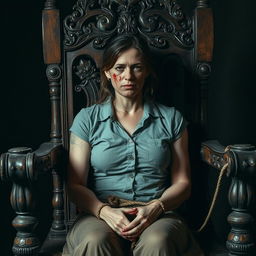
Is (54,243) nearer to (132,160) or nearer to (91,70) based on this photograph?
(132,160)

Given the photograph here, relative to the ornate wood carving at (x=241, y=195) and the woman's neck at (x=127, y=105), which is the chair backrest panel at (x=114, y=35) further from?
the ornate wood carving at (x=241, y=195)

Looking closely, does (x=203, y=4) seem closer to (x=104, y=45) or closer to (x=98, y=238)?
(x=104, y=45)

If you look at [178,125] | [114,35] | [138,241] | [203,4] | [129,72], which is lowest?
[138,241]

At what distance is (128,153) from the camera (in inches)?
82.4

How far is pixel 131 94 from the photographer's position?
2.12m

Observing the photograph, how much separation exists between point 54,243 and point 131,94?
2.17 ft

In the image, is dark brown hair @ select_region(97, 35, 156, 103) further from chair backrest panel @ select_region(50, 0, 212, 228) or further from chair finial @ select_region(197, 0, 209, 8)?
chair finial @ select_region(197, 0, 209, 8)

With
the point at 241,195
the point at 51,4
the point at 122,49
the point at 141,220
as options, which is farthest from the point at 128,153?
the point at 51,4

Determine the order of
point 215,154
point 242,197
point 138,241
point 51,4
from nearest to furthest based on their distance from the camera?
A: point 242,197, point 138,241, point 215,154, point 51,4

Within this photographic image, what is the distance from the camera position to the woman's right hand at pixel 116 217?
188cm

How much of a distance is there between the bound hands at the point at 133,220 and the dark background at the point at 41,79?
0.99 meters

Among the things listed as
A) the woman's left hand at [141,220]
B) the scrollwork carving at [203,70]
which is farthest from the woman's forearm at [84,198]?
the scrollwork carving at [203,70]

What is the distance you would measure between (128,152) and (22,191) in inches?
18.6

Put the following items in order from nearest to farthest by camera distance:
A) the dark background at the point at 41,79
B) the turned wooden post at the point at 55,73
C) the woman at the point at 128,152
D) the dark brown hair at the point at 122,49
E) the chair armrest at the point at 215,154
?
the chair armrest at the point at 215,154
the woman at the point at 128,152
the dark brown hair at the point at 122,49
the turned wooden post at the point at 55,73
the dark background at the point at 41,79
